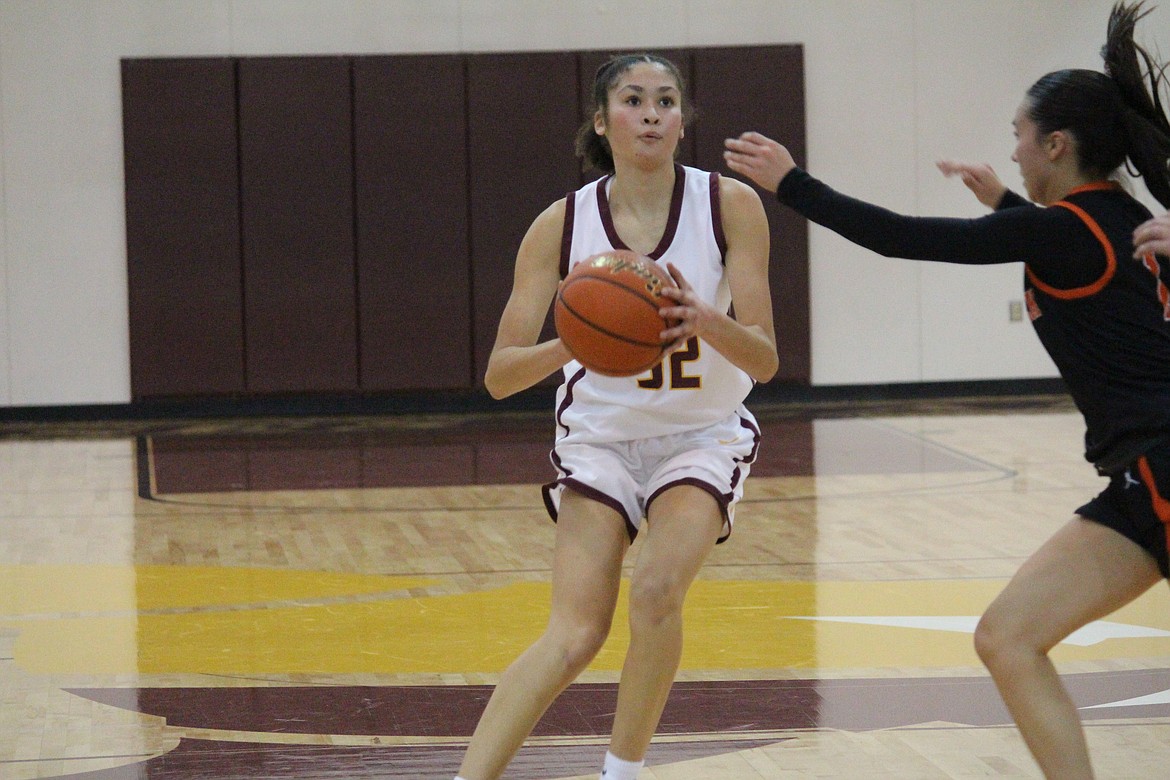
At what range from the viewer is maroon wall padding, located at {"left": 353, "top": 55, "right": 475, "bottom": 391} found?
11.9 metres

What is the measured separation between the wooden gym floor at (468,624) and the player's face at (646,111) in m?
1.33

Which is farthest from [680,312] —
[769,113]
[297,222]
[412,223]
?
[769,113]

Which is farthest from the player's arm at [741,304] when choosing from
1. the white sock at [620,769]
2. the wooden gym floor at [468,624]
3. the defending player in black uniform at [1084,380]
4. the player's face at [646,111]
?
the wooden gym floor at [468,624]

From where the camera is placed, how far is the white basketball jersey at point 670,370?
288 centimetres

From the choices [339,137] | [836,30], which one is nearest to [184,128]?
[339,137]

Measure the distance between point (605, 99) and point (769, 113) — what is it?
933 cm

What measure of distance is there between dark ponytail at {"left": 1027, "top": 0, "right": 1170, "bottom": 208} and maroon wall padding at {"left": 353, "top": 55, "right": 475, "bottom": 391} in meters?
9.62

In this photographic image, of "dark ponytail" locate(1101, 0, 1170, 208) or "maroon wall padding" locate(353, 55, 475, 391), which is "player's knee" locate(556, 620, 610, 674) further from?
"maroon wall padding" locate(353, 55, 475, 391)

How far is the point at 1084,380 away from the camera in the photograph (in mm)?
2488

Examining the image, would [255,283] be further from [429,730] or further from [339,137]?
[429,730]

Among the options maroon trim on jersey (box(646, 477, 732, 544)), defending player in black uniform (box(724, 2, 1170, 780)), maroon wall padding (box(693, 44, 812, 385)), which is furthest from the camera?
maroon wall padding (box(693, 44, 812, 385))

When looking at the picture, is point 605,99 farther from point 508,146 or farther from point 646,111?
point 508,146

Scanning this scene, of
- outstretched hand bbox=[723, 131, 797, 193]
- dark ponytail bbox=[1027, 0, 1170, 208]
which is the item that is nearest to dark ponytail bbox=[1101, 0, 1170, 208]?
dark ponytail bbox=[1027, 0, 1170, 208]

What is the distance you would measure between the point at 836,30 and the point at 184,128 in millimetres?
5408
